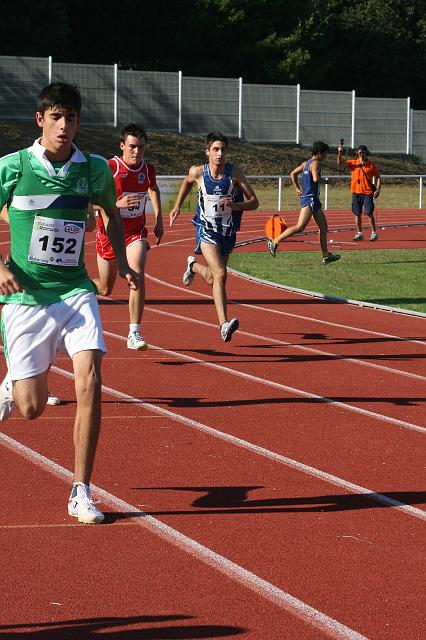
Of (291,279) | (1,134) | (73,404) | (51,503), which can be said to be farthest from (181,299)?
(1,134)

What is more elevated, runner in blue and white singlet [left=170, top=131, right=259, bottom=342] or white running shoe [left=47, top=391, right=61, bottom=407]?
runner in blue and white singlet [left=170, top=131, right=259, bottom=342]

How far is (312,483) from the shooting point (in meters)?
6.81

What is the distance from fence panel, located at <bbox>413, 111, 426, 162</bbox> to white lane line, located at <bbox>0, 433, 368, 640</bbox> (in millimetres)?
47446

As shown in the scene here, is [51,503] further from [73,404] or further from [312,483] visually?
[73,404]

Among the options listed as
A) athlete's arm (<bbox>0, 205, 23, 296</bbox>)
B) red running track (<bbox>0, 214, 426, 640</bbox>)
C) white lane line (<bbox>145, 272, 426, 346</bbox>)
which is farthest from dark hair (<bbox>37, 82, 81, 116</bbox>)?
white lane line (<bbox>145, 272, 426, 346</bbox>)

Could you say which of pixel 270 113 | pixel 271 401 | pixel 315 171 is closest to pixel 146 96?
pixel 270 113

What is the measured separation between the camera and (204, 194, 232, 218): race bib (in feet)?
40.2

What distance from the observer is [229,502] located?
6379mm

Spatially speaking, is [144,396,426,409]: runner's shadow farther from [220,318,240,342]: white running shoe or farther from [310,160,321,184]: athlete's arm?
[310,160,321,184]: athlete's arm

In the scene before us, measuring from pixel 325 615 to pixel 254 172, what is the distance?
45279 millimetres

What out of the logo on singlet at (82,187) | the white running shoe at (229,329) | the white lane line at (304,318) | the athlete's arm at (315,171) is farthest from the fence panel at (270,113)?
the logo on singlet at (82,187)

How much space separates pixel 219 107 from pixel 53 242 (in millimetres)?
43698

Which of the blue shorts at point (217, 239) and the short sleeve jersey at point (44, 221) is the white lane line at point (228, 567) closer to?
the short sleeve jersey at point (44, 221)

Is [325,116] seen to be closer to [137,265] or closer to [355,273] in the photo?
[355,273]
